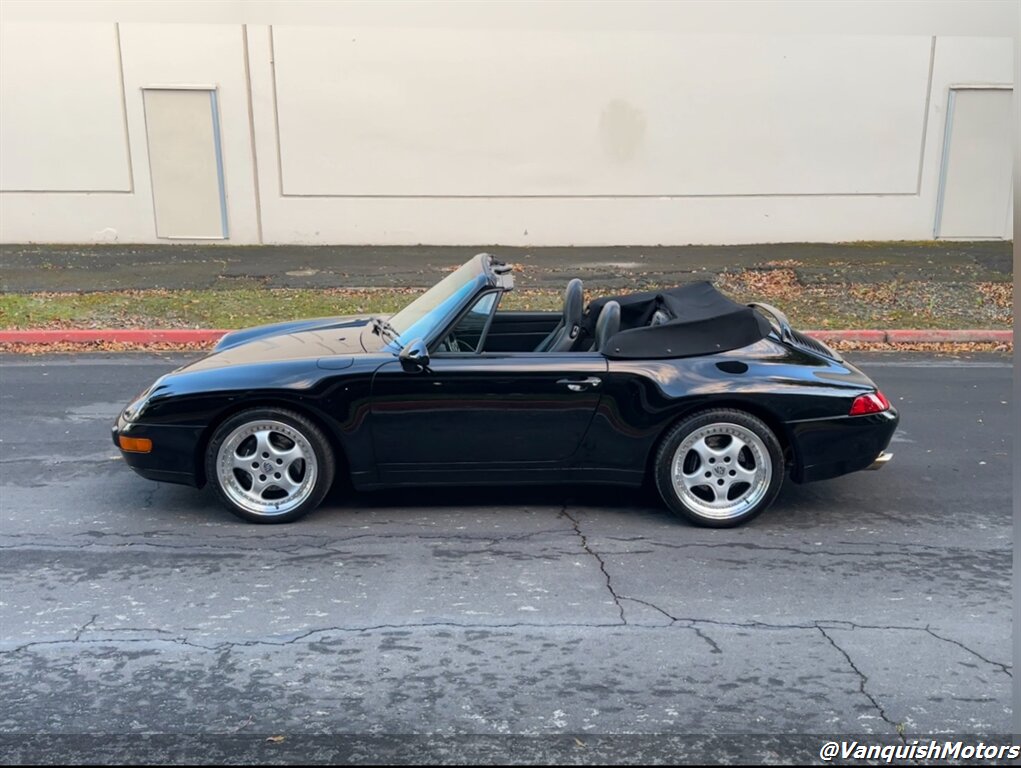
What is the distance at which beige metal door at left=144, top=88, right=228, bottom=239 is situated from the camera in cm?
1577

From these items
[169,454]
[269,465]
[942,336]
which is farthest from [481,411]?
[942,336]

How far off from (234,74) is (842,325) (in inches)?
402

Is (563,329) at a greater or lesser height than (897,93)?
lesser

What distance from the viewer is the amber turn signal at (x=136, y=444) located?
5.19 m

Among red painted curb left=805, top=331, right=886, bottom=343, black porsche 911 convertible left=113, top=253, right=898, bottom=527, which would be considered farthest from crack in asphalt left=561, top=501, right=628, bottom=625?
red painted curb left=805, top=331, right=886, bottom=343

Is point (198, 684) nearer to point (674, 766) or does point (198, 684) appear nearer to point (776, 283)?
point (674, 766)

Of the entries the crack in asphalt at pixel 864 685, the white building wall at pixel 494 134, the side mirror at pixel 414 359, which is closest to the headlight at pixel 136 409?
the side mirror at pixel 414 359

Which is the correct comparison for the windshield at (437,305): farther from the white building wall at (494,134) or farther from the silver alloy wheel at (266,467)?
the white building wall at (494,134)

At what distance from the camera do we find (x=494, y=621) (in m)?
4.21

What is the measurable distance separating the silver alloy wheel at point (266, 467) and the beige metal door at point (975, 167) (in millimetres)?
14350

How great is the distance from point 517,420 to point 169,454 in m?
1.83

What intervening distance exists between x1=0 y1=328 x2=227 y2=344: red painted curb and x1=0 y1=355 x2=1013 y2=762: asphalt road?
14.2 ft

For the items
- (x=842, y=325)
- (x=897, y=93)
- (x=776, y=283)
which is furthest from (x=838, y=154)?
(x=842, y=325)

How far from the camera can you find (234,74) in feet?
51.5
